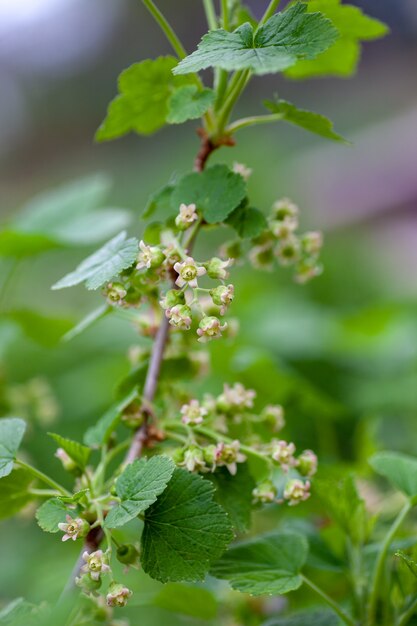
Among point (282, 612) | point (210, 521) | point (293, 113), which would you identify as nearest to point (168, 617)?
point (282, 612)

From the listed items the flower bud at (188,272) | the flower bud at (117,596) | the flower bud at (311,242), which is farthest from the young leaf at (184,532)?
the flower bud at (311,242)

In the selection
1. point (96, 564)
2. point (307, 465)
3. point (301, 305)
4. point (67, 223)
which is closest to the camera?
point (96, 564)

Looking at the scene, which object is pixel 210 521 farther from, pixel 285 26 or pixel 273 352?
pixel 273 352

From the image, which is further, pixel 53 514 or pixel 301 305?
pixel 301 305

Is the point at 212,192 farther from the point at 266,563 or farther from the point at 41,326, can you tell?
the point at 41,326

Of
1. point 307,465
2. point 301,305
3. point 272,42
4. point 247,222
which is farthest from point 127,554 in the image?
point 301,305
